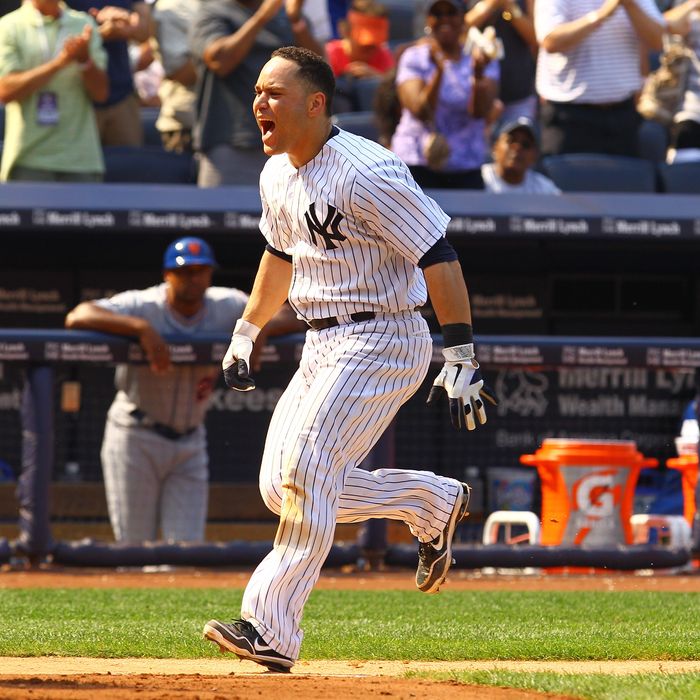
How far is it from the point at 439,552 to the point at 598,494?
3.49m

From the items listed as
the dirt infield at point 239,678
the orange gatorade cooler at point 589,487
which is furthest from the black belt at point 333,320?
the orange gatorade cooler at point 589,487

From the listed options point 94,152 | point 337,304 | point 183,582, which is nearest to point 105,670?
point 337,304

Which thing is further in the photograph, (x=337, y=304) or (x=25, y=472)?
(x=25, y=472)

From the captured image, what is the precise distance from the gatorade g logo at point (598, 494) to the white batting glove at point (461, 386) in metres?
3.90

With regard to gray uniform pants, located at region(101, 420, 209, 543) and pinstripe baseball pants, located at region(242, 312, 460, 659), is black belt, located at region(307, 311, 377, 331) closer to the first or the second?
pinstripe baseball pants, located at region(242, 312, 460, 659)

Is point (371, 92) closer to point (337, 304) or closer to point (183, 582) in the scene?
point (183, 582)

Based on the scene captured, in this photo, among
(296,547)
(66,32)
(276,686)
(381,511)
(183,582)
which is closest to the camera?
(276,686)

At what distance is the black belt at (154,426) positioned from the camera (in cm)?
750

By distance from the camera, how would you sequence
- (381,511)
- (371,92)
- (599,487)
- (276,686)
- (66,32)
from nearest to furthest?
(276,686) < (381,511) < (599,487) < (66,32) < (371,92)

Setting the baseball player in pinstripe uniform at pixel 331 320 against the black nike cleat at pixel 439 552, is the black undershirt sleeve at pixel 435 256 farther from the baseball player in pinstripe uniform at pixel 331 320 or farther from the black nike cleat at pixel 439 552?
the black nike cleat at pixel 439 552

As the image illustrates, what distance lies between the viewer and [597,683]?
3.56 metres

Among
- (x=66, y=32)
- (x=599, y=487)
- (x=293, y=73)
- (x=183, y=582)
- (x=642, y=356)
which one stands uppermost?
(x=66, y=32)

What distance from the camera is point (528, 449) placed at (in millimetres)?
8680

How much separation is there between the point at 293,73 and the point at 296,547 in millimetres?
1309
